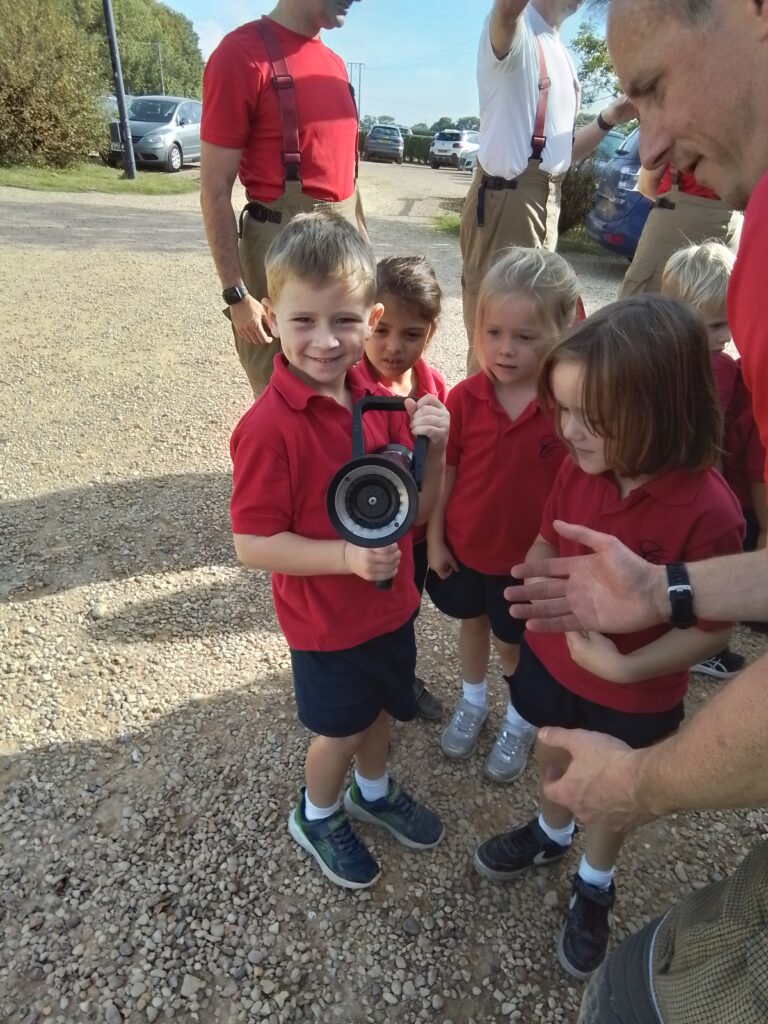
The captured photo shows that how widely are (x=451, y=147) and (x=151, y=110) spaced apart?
61.5 feet

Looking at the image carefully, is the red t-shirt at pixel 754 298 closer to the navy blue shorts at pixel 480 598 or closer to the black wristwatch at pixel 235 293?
the navy blue shorts at pixel 480 598

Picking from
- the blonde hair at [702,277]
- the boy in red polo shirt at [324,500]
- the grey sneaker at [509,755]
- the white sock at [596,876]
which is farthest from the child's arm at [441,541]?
the blonde hair at [702,277]

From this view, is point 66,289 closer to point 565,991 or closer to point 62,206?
point 62,206

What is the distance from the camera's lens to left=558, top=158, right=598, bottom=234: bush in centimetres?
1145

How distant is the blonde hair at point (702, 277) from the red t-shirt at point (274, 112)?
5.22 feet

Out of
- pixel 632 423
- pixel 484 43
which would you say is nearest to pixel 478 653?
pixel 632 423

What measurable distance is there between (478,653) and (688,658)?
114cm

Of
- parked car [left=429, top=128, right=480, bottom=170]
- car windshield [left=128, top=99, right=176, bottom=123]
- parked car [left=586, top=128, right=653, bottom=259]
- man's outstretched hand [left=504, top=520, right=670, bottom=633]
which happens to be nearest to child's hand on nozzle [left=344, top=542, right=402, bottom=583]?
man's outstretched hand [left=504, top=520, right=670, bottom=633]

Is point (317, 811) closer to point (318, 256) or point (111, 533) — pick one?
point (318, 256)

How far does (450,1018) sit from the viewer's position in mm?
1848

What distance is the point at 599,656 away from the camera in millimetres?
1625

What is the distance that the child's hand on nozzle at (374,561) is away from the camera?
1615 millimetres

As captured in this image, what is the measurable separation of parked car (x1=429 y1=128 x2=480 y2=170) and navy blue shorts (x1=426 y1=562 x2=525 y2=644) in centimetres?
3572

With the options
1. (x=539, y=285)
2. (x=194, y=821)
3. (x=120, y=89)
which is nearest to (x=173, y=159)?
(x=120, y=89)
